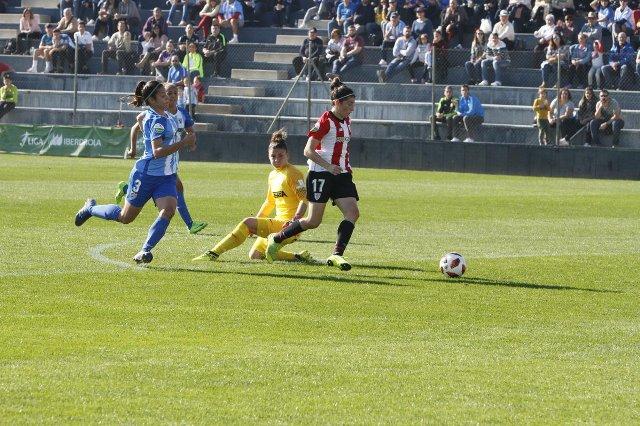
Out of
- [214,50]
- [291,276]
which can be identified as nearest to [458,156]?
[214,50]

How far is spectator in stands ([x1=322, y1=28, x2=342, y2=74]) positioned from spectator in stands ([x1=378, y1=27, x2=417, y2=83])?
129 centimetres

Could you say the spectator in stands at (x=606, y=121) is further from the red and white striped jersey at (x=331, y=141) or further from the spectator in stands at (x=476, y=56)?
the red and white striped jersey at (x=331, y=141)

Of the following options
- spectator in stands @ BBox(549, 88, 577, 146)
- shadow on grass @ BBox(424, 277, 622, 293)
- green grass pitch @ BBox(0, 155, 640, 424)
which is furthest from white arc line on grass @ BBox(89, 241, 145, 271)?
spectator in stands @ BBox(549, 88, 577, 146)

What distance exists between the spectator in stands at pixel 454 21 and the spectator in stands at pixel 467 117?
3224 millimetres

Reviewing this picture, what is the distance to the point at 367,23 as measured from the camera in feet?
127

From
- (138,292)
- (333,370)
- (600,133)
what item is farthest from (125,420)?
(600,133)

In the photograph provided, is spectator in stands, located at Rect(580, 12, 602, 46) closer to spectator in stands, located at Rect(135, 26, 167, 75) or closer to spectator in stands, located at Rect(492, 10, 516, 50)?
spectator in stands, located at Rect(492, 10, 516, 50)

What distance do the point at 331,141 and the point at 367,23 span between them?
1019 inches

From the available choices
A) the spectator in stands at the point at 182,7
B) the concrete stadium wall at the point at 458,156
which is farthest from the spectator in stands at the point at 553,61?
the spectator in stands at the point at 182,7

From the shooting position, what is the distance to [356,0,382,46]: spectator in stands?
3862 cm

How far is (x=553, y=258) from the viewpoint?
49.2 ft

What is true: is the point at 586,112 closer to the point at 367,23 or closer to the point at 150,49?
the point at 367,23

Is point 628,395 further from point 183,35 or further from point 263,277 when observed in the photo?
point 183,35

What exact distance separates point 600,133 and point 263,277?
68.9ft
